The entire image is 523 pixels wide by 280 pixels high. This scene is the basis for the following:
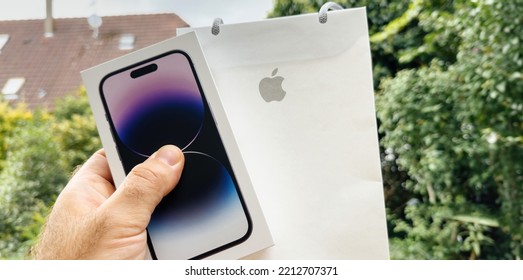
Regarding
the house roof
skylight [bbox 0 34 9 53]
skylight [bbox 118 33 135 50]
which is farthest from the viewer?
skylight [bbox 0 34 9 53]

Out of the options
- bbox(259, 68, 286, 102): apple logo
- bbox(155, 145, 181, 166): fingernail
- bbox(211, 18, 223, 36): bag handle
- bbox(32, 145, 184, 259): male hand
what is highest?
bbox(211, 18, 223, 36): bag handle

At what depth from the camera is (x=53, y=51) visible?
4.55 metres

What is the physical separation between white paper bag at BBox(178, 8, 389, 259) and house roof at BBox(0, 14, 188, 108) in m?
3.66

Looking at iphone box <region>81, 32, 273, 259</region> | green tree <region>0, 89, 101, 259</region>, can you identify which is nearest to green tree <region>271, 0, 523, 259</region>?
iphone box <region>81, 32, 273, 259</region>

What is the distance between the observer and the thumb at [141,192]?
0.75 metres

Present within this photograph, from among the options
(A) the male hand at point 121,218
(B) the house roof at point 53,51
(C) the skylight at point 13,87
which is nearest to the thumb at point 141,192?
(A) the male hand at point 121,218

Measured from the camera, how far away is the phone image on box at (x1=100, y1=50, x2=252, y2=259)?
30.7 inches

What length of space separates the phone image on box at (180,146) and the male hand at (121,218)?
2 cm

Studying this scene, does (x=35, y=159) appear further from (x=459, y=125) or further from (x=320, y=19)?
(x=320, y=19)

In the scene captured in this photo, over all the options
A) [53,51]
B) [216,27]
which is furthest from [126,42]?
[216,27]

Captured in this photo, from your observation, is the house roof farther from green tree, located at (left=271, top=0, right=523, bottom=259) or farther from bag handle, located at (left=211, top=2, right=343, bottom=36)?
bag handle, located at (left=211, top=2, right=343, bottom=36)

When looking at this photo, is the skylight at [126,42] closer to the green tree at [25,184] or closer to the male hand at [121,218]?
the green tree at [25,184]
